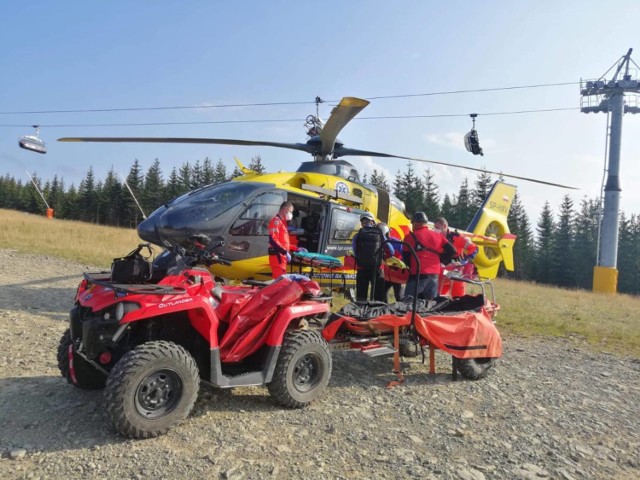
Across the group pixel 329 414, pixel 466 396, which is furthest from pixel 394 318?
pixel 329 414

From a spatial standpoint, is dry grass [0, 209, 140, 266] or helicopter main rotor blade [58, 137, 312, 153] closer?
helicopter main rotor blade [58, 137, 312, 153]

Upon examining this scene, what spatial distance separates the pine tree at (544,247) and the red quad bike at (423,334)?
49.9 m

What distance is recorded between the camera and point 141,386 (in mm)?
3342

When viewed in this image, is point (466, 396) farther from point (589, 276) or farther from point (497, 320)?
point (589, 276)

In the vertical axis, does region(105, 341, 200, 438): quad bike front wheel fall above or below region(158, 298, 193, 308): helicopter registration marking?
below

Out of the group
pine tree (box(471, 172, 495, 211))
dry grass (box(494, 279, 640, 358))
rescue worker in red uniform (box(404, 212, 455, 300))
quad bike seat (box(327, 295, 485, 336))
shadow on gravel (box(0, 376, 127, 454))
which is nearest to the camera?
shadow on gravel (box(0, 376, 127, 454))

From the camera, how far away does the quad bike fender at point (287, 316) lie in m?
4.11

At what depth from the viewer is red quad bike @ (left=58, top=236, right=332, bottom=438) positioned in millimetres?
3359


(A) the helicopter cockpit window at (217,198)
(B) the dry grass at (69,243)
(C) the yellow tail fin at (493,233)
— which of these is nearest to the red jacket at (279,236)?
(A) the helicopter cockpit window at (217,198)

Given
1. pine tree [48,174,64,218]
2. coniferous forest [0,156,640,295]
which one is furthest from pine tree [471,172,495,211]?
pine tree [48,174,64,218]

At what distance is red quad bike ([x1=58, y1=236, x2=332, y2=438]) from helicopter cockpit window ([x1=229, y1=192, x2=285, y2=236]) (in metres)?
3.55

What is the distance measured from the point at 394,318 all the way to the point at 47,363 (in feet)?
12.1

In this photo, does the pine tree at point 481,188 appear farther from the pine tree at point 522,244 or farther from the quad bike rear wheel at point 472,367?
the quad bike rear wheel at point 472,367

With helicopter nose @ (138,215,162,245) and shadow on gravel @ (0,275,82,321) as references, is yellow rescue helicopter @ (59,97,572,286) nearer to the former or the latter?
helicopter nose @ (138,215,162,245)
